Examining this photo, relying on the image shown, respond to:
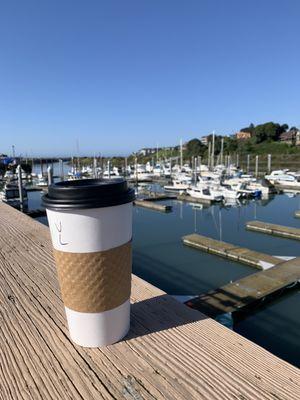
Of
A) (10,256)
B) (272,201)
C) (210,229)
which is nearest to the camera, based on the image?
(10,256)

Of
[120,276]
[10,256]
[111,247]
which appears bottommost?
[10,256]

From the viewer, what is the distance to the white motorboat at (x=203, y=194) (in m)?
21.9

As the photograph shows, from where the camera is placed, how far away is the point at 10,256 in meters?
4.40

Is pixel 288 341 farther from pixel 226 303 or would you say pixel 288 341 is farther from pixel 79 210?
pixel 79 210

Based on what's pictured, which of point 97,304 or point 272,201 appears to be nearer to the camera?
point 97,304

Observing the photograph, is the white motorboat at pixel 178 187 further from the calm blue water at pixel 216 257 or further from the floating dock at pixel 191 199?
the calm blue water at pixel 216 257

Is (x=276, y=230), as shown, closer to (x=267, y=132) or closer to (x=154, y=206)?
(x=154, y=206)

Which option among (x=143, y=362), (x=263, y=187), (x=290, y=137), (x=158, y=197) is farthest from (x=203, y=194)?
(x=290, y=137)

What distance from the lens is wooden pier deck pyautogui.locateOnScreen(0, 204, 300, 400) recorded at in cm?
174

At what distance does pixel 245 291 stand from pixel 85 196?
5612 mm

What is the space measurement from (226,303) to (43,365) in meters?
4.73

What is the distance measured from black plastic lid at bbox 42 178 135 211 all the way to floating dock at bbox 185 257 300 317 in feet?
13.7

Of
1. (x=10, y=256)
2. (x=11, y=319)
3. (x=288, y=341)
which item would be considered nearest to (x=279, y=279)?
(x=288, y=341)

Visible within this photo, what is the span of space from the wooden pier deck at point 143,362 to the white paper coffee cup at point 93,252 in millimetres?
191
